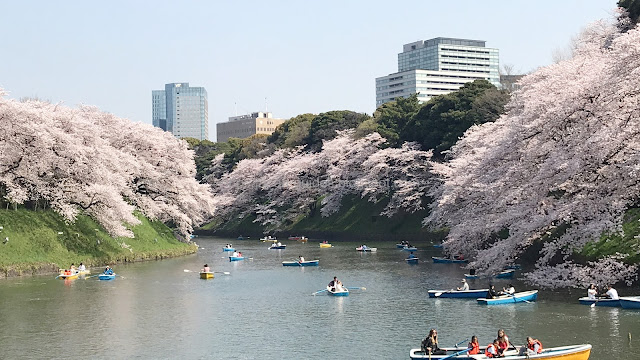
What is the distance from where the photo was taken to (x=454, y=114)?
8712 centimetres

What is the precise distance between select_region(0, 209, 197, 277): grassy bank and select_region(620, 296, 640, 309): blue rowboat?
38638 mm

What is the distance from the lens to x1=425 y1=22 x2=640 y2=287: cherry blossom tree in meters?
35.5

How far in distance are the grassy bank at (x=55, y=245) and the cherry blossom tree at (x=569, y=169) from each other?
2966 centimetres

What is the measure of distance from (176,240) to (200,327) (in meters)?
48.4

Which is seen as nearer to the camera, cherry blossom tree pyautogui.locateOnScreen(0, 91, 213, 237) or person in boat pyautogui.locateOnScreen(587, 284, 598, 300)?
person in boat pyautogui.locateOnScreen(587, 284, 598, 300)

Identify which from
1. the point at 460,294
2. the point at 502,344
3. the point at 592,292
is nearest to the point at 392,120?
the point at 460,294

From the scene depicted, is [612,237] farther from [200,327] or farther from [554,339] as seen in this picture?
[200,327]

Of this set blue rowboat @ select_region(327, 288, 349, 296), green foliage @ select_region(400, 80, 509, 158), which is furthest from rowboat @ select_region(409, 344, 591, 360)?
green foliage @ select_region(400, 80, 509, 158)

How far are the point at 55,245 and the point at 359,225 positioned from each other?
50.6 metres

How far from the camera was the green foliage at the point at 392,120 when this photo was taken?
101 m

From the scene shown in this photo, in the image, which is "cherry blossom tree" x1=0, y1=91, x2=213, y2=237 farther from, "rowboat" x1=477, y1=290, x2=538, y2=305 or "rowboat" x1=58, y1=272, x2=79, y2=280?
"rowboat" x1=477, y1=290, x2=538, y2=305

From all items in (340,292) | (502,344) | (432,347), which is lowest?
(432,347)

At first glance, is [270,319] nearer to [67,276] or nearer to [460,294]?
[460,294]

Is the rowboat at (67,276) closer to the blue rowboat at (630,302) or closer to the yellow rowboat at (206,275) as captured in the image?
the yellow rowboat at (206,275)
